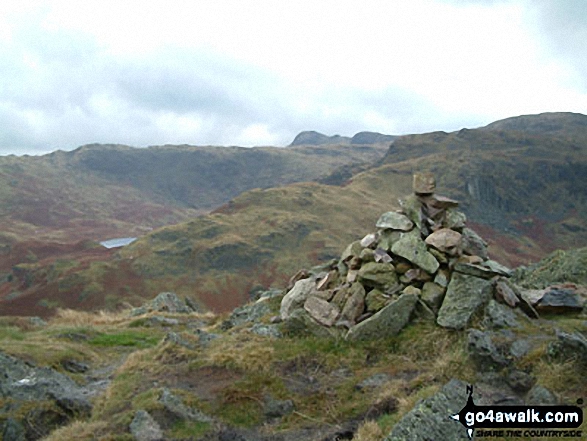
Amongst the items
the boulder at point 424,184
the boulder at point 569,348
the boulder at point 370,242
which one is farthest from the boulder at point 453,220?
the boulder at point 569,348

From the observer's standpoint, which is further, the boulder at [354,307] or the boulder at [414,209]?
the boulder at [414,209]

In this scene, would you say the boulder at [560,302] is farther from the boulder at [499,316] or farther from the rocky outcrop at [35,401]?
the rocky outcrop at [35,401]

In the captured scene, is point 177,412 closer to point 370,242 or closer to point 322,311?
point 322,311

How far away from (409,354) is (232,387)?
4025 mm

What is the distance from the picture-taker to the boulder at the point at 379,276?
40.4 ft

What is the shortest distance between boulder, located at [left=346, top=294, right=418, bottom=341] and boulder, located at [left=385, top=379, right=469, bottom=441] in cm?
465

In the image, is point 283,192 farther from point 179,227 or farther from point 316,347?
point 316,347

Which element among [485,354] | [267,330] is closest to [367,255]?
[267,330]

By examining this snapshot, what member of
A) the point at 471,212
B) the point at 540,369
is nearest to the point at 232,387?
the point at 540,369

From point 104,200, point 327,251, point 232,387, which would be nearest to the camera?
point 232,387

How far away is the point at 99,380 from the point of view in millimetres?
11922

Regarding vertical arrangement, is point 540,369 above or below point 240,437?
above

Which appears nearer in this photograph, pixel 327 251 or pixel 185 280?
pixel 185 280
